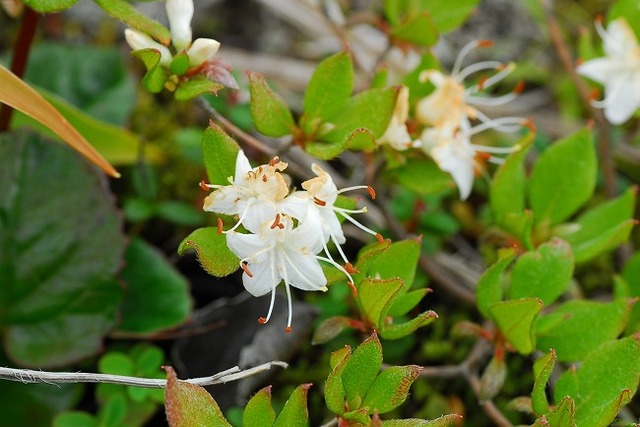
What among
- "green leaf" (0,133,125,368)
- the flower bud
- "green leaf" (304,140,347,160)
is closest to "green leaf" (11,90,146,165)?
"green leaf" (0,133,125,368)

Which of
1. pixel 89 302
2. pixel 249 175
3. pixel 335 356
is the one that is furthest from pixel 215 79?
pixel 89 302

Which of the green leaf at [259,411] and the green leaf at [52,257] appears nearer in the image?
the green leaf at [259,411]

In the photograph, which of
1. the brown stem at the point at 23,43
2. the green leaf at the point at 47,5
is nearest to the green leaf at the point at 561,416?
the green leaf at the point at 47,5

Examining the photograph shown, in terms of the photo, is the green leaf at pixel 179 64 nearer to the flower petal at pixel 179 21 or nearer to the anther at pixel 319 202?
the flower petal at pixel 179 21

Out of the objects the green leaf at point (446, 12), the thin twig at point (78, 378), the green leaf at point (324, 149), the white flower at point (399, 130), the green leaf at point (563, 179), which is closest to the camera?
the thin twig at point (78, 378)

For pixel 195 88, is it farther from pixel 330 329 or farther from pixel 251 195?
pixel 330 329

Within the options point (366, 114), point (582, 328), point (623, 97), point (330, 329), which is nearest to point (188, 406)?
point (330, 329)
